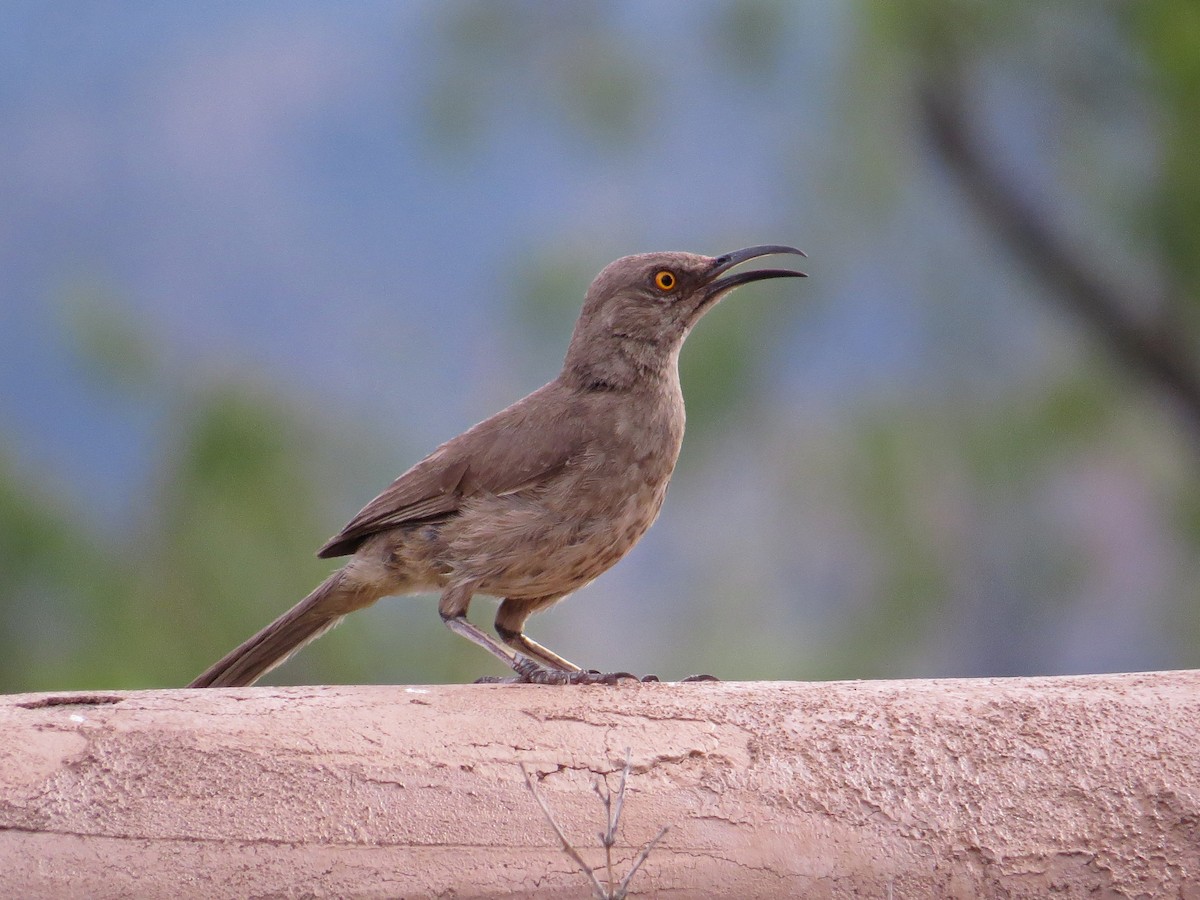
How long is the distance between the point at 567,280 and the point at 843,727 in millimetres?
7253

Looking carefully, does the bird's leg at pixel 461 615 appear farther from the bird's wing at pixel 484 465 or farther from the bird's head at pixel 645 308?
the bird's head at pixel 645 308

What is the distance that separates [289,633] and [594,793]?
1657mm

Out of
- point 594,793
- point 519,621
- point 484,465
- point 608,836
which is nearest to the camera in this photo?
point 608,836

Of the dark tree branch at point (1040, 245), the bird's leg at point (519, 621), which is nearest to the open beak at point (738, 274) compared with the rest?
the bird's leg at point (519, 621)

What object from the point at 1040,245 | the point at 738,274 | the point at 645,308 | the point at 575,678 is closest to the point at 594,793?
the point at 575,678

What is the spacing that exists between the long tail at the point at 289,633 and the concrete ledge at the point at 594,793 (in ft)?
3.38

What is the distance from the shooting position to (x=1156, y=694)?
3008 mm

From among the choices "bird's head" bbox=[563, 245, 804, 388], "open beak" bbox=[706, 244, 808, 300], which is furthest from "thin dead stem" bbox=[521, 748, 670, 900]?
"open beak" bbox=[706, 244, 808, 300]

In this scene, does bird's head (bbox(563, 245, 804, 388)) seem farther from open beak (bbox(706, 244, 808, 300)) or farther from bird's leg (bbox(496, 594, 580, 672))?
bird's leg (bbox(496, 594, 580, 672))

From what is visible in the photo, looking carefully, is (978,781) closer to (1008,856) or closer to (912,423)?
(1008,856)

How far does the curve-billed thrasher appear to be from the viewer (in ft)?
12.8

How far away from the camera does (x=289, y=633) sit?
412cm

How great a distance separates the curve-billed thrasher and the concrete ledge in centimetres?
90

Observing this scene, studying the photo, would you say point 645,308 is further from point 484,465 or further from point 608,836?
point 608,836
